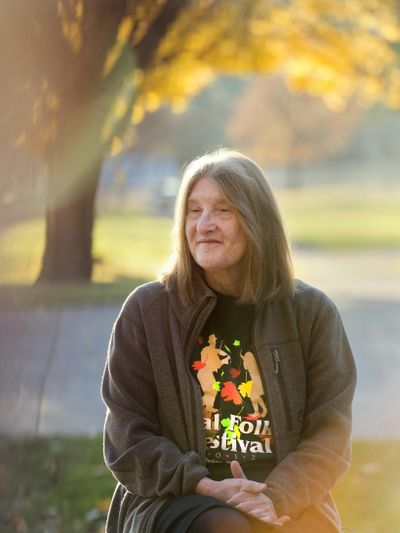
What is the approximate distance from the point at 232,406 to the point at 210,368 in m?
0.12

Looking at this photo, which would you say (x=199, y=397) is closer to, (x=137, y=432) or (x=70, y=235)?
(x=137, y=432)

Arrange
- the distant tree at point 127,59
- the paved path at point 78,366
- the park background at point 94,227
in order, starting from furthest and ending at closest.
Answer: the distant tree at point 127,59, the paved path at point 78,366, the park background at point 94,227

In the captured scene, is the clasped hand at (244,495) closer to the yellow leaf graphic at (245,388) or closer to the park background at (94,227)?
the yellow leaf graphic at (245,388)

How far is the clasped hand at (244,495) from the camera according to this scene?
9.61 ft

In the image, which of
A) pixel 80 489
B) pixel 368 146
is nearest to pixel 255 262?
pixel 80 489

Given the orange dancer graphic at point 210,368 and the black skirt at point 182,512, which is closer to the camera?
the black skirt at point 182,512

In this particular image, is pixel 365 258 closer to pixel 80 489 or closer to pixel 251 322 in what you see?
pixel 80 489

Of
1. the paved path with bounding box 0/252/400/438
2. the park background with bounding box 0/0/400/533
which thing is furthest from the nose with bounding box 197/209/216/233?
the paved path with bounding box 0/252/400/438

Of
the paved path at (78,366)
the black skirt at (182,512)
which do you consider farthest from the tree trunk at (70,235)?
the black skirt at (182,512)

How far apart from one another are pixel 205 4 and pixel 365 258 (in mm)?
10912

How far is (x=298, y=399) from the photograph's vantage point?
318 cm

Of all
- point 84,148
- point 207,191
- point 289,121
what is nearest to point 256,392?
point 207,191

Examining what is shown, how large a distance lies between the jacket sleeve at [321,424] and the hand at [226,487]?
0.08 m

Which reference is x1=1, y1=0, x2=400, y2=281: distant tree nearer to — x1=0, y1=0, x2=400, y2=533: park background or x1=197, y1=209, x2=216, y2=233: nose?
x1=0, y1=0, x2=400, y2=533: park background
